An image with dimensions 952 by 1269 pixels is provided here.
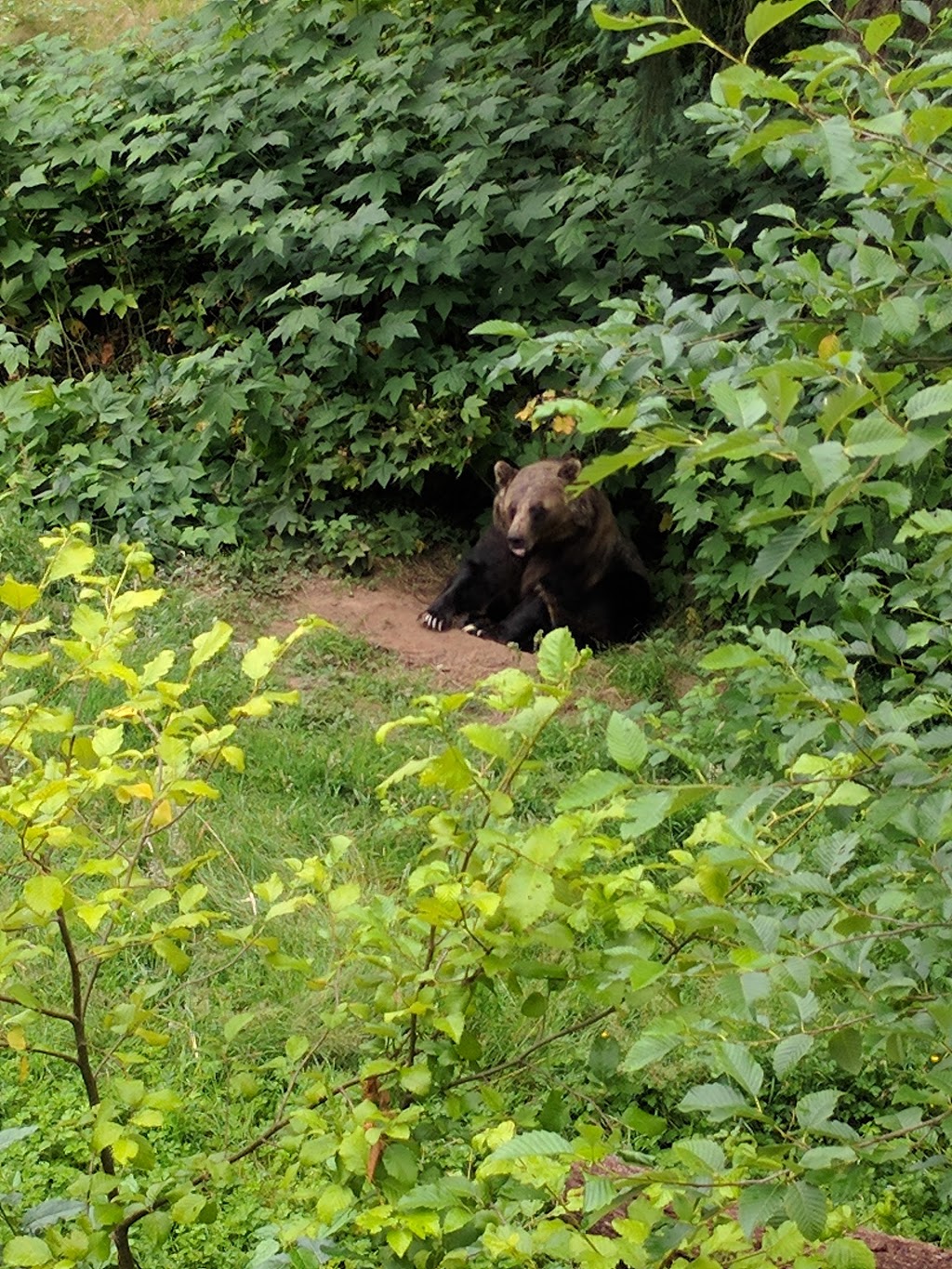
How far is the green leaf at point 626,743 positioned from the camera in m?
1.83

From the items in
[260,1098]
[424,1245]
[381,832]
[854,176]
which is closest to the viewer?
[854,176]

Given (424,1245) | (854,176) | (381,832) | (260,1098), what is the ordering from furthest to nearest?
1. (381,832)
2. (260,1098)
3. (424,1245)
4. (854,176)

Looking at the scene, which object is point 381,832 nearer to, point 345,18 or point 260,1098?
point 260,1098

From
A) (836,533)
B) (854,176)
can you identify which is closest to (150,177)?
(836,533)

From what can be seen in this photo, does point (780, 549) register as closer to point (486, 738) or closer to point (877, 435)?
point (877, 435)

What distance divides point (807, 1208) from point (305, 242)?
6.30m

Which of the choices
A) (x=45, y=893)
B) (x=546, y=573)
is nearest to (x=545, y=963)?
(x=45, y=893)

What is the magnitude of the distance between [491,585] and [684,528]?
1.79 metres

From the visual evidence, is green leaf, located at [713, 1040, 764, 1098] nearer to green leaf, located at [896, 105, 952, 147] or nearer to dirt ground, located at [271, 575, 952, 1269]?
green leaf, located at [896, 105, 952, 147]

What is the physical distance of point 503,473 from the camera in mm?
7375

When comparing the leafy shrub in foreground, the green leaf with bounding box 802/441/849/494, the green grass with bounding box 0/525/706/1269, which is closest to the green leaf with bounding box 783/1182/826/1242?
the leafy shrub in foreground

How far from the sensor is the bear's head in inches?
282

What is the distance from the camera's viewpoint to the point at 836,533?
19.4ft

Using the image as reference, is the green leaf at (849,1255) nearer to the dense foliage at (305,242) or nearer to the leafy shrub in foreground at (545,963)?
the leafy shrub in foreground at (545,963)
